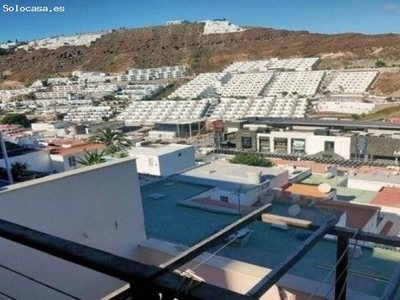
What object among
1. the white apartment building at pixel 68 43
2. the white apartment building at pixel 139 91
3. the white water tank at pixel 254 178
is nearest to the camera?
the white water tank at pixel 254 178

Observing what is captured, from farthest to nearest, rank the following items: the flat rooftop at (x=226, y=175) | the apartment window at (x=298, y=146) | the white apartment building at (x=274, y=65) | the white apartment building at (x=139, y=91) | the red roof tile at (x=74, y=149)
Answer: the white apartment building at (x=274, y=65) → the white apartment building at (x=139, y=91) → the apartment window at (x=298, y=146) → the red roof tile at (x=74, y=149) → the flat rooftop at (x=226, y=175)

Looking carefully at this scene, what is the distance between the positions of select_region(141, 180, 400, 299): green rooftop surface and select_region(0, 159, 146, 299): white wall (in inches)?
71.4

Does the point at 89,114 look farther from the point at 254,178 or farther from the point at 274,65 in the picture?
the point at 254,178

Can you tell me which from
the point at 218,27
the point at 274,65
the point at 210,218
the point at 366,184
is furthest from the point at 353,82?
the point at 218,27

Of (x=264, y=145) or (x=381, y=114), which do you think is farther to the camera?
(x=381, y=114)

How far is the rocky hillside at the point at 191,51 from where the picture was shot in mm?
95619

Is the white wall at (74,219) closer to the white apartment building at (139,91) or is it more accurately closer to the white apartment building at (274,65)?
the white apartment building at (139,91)

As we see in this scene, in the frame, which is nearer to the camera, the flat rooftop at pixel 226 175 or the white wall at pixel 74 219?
the white wall at pixel 74 219

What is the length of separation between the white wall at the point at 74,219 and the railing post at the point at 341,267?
3.77 meters

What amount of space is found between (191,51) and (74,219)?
114238 mm

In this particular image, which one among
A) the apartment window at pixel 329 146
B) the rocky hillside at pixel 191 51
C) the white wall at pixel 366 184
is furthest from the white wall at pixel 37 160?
the rocky hillside at pixel 191 51

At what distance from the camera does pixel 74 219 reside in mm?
5340

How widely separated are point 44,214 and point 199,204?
19.0 feet

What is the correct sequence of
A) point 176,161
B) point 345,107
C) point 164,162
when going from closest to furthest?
point 164,162, point 176,161, point 345,107
